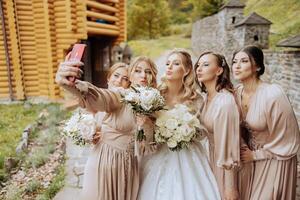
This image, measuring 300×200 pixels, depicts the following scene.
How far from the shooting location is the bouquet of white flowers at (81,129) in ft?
8.79

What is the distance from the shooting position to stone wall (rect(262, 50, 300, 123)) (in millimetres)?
5715

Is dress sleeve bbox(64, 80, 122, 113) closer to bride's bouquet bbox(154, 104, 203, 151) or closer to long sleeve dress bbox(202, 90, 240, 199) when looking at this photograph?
bride's bouquet bbox(154, 104, 203, 151)

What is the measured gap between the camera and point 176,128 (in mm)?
A: 2664

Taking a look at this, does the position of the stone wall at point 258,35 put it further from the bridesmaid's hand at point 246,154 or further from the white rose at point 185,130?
the white rose at point 185,130

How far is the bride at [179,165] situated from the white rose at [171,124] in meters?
0.39

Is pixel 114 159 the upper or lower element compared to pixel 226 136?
lower

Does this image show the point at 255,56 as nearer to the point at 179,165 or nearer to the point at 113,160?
the point at 179,165

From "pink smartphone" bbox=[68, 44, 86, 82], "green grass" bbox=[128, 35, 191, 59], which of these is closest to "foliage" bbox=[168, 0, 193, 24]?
"green grass" bbox=[128, 35, 191, 59]

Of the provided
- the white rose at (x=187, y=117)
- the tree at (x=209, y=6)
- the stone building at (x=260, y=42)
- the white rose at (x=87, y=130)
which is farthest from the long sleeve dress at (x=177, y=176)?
the tree at (x=209, y=6)

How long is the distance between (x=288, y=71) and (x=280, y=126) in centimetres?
393

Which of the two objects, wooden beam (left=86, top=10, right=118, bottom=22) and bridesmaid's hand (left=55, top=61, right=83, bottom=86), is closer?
bridesmaid's hand (left=55, top=61, right=83, bottom=86)

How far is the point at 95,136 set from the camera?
107 inches

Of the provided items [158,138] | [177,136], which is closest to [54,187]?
[158,138]

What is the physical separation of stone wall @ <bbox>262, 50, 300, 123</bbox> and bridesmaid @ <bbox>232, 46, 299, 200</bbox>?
3373 mm
